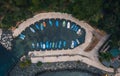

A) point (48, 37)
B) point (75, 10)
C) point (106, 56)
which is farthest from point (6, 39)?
point (106, 56)

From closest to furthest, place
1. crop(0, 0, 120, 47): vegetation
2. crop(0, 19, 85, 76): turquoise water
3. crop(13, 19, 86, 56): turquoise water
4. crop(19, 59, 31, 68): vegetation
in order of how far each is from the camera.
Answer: crop(0, 0, 120, 47): vegetation
crop(19, 59, 31, 68): vegetation
crop(0, 19, 85, 76): turquoise water
crop(13, 19, 86, 56): turquoise water

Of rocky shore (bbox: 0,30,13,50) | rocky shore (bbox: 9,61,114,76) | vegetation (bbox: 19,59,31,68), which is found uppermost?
rocky shore (bbox: 0,30,13,50)

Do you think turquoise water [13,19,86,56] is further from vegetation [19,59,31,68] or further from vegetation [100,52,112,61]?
vegetation [100,52,112,61]

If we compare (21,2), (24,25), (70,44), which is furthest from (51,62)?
(21,2)

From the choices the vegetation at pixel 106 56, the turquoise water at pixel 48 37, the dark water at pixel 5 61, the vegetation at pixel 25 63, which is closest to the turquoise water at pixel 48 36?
the turquoise water at pixel 48 37

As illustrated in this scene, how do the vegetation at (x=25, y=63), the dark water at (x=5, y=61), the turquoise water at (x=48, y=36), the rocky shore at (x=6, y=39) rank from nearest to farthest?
the dark water at (x=5, y=61) < the vegetation at (x=25, y=63) < the rocky shore at (x=6, y=39) < the turquoise water at (x=48, y=36)

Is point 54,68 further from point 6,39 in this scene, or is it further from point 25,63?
point 6,39

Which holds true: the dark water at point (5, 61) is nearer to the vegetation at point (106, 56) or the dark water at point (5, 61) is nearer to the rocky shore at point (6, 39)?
the rocky shore at point (6, 39)

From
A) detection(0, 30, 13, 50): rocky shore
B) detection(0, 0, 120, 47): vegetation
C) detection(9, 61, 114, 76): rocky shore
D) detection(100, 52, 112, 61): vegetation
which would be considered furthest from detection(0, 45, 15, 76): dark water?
detection(100, 52, 112, 61): vegetation
